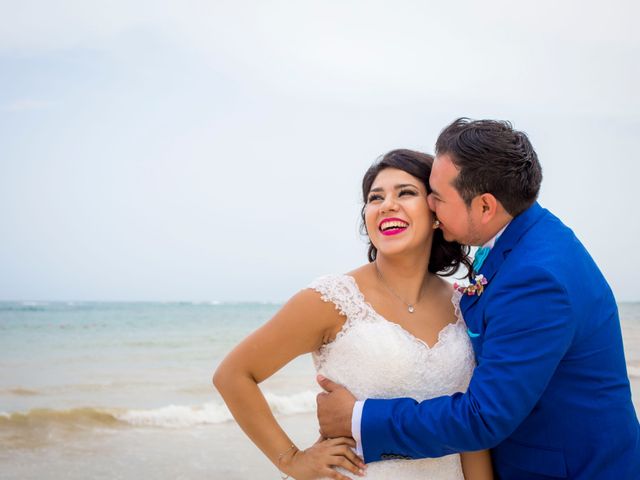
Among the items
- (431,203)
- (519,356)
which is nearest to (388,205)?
(431,203)

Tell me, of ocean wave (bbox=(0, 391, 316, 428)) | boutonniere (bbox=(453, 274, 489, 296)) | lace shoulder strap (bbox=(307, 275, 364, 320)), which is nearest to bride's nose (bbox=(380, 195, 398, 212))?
lace shoulder strap (bbox=(307, 275, 364, 320))

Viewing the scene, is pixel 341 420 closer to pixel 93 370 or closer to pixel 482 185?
pixel 482 185

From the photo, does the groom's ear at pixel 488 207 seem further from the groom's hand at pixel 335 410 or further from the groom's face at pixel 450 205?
the groom's hand at pixel 335 410

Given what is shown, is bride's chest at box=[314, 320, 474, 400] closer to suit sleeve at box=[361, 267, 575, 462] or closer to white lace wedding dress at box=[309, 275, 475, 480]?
white lace wedding dress at box=[309, 275, 475, 480]

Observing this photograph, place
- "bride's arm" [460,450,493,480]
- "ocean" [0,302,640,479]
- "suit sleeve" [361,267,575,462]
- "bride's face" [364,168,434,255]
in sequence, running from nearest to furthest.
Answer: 1. "suit sleeve" [361,267,575,462]
2. "bride's arm" [460,450,493,480]
3. "bride's face" [364,168,434,255]
4. "ocean" [0,302,640,479]

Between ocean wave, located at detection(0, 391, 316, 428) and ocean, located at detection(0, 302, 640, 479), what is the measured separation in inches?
0.6

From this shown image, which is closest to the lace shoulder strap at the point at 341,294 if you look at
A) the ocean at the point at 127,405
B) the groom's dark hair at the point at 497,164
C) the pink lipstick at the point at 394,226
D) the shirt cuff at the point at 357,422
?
the pink lipstick at the point at 394,226

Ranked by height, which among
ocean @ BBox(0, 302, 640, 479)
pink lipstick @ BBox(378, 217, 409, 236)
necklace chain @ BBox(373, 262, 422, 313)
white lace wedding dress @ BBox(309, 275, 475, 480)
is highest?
pink lipstick @ BBox(378, 217, 409, 236)

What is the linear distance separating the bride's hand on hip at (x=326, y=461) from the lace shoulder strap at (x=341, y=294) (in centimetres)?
58

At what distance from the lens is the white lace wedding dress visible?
3002 millimetres

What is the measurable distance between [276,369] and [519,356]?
3.79 feet

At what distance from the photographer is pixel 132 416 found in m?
9.08

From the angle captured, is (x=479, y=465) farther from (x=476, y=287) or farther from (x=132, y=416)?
(x=132, y=416)

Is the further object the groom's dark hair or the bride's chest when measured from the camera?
the bride's chest
